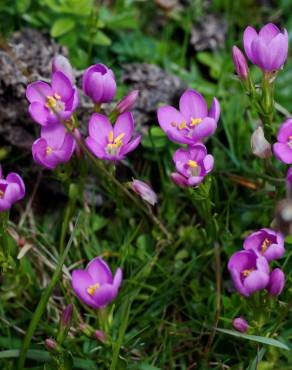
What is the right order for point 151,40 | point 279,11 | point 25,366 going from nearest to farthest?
point 25,366 < point 151,40 < point 279,11

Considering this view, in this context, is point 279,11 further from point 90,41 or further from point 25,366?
point 25,366

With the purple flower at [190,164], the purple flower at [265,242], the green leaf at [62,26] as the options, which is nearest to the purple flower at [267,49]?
the purple flower at [190,164]

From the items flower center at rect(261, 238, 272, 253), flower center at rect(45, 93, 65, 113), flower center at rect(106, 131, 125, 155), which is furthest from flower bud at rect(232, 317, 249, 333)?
flower center at rect(45, 93, 65, 113)

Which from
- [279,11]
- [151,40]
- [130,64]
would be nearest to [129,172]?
[130,64]

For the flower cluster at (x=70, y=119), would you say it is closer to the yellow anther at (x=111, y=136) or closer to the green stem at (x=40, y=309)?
the yellow anther at (x=111, y=136)

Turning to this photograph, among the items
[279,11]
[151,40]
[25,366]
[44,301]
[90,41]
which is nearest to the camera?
[44,301]

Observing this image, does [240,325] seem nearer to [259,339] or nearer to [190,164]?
[259,339]

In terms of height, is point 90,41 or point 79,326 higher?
point 90,41
